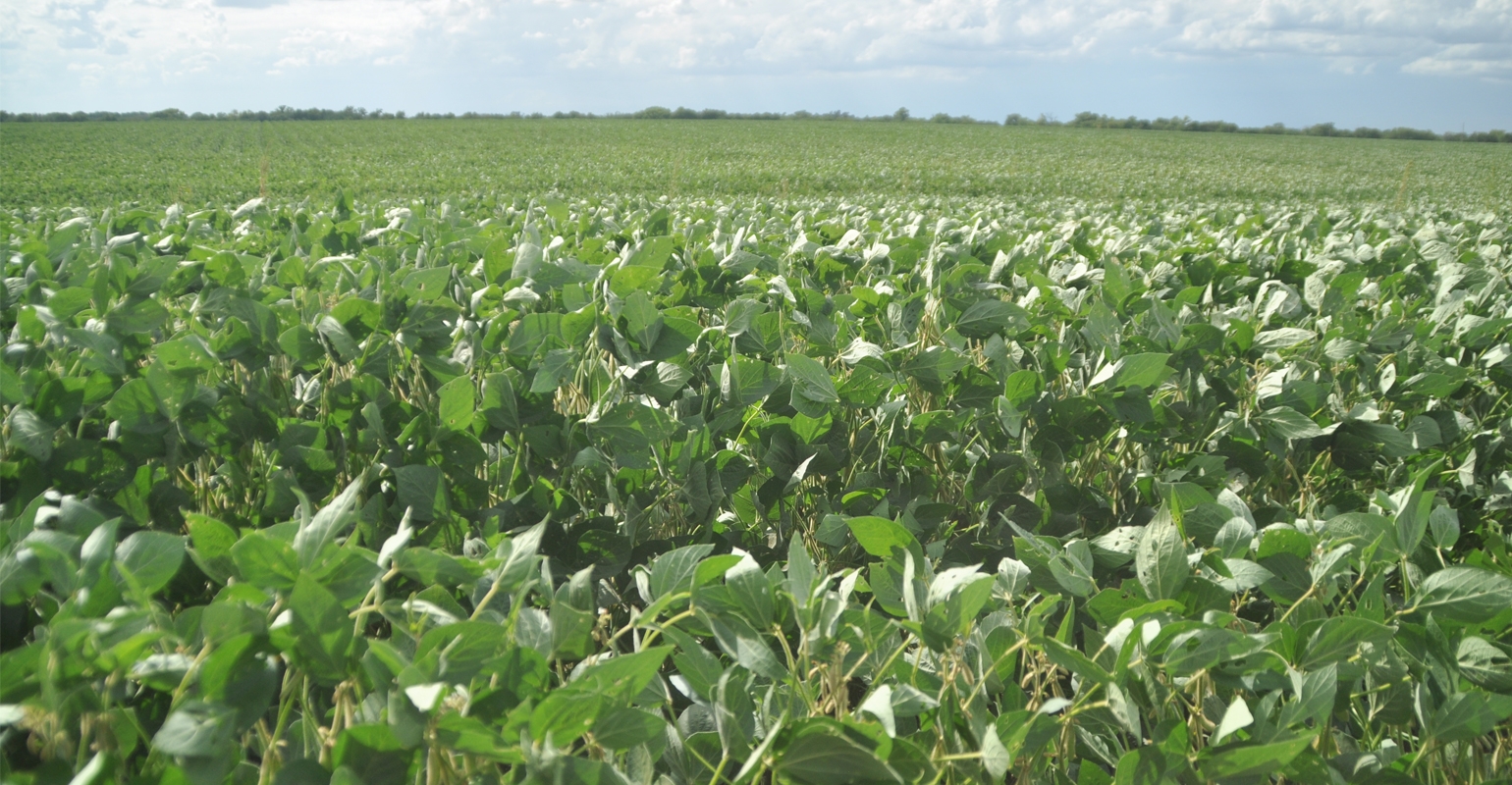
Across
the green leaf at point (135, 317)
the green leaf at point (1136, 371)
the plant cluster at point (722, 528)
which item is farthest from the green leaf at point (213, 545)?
the green leaf at point (1136, 371)

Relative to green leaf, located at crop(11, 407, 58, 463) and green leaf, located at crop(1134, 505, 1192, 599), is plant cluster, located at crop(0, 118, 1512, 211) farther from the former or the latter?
green leaf, located at crop(11, 407, 58, 463)

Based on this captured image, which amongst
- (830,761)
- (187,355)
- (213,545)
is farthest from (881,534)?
(187,355)

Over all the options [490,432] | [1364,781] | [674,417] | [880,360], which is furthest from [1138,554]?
[490,432]

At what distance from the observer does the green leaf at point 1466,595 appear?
89 cm

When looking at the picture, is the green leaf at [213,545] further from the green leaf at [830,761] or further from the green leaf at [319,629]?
the green leaf at [830,761]

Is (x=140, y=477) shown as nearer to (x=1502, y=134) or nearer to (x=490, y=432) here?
(x=490, y=432)

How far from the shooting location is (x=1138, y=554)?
36.1 inches

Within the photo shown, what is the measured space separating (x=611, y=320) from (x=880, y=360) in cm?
49

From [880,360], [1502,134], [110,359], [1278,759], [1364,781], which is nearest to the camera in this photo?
[1278,759]

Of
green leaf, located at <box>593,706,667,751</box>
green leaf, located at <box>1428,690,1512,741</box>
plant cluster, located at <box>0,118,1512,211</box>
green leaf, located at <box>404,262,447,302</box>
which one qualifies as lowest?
green leaf, located at <box>1428,690,1512,741</box>

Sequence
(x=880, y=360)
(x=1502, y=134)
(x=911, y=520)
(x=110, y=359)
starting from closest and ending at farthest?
(x=110, y=359) → (x=911, y=520) → (x=880, y=360) → (x=1502, y=134)

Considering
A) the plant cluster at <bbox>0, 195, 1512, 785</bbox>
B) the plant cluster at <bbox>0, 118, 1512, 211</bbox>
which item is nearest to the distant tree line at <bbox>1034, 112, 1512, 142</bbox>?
the plant cluster at <bbox>0, 118, 1512, 211</bbox>

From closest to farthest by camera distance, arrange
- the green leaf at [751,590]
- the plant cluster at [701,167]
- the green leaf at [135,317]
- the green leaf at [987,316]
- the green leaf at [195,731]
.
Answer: the green leaf at [195,731], the green leaf at [751,590], the green leaf at [135,317], the green leaf at [987,316], the plant cluster at [701,167]

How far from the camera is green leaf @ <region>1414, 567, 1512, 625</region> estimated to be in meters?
0.89
